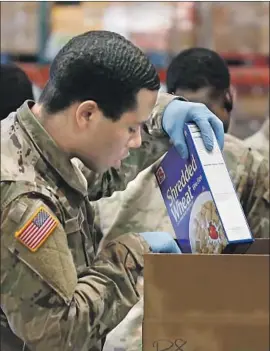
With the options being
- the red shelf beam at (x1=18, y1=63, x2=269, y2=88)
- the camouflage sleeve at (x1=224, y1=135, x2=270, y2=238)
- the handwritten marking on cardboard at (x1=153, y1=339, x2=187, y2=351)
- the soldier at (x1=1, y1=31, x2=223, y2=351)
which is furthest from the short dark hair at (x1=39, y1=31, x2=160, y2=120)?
the red shelf beam at (x1=18, y1=63, x2=269, y2=88)

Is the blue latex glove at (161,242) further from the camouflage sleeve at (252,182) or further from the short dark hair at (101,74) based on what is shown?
the camouflage sleeve at (252,182)

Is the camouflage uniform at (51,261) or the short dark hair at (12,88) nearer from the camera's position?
the camouflage uniform at (51,261)

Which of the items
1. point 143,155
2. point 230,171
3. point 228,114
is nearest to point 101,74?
point 143,155

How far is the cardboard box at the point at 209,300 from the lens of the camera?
1.20 meters

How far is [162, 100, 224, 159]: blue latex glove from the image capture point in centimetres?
148

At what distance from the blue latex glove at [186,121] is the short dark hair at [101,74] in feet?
0.56

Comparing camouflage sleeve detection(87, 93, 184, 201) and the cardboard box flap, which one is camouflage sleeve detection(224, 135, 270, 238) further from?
the cardboard box flap

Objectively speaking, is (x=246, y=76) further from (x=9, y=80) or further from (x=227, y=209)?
(x=227, y=209)

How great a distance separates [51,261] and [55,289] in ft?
0.16

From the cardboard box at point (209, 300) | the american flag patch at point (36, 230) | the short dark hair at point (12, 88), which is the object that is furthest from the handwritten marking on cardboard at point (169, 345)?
the short dark hair at point (12, 88)

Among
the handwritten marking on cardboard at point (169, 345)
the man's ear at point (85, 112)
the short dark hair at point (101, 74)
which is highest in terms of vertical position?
the short dark hair at point (101, 74)

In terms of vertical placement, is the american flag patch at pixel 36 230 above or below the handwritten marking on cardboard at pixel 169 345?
above

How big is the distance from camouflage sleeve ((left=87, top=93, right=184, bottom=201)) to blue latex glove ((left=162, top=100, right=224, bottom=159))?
3 centimetres

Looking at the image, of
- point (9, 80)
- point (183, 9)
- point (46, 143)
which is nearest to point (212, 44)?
point (183, 9)
